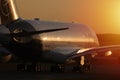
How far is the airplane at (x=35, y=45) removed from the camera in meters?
43.5

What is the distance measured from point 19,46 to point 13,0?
18.8 feet

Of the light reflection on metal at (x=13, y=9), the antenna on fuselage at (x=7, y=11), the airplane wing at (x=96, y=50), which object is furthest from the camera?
the light reflection on metal at (x=13, y=9)

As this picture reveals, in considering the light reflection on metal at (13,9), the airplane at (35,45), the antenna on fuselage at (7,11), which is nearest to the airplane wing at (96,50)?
the airplane at (35,45)

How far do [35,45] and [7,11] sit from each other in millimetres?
4449

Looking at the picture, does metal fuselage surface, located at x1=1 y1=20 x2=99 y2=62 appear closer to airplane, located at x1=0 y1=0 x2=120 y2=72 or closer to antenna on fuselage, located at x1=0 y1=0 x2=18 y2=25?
airplane, located at x1=0 y1=0 x2=120 y2=72

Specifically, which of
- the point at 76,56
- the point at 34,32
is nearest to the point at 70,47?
the point at 76,56

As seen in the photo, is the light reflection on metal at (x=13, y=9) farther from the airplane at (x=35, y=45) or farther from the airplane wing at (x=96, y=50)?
the airplane wing at (x=96, y=50)

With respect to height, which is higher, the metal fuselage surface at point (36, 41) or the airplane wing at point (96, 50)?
the metal fuselage surface at point (36, 41)

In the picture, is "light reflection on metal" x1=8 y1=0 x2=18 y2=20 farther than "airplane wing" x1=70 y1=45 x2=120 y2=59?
Yes

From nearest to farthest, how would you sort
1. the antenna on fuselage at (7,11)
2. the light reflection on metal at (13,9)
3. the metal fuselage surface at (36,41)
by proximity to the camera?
the metal fuselage surface at (36,41), the antenna on fuselage at (7,11), the light reflection on metal at (13,9)

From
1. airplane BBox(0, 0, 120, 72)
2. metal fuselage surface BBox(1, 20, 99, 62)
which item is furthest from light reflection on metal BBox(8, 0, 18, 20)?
metal fuselage surface BBox(1, 20, 99, 62)

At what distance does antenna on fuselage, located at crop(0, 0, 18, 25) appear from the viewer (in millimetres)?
46062

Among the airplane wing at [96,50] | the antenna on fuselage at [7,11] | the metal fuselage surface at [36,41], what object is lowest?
the airplane wing at [96,50]

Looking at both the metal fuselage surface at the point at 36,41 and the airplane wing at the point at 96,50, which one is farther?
the metal fuselage surface at the point at 36,41
